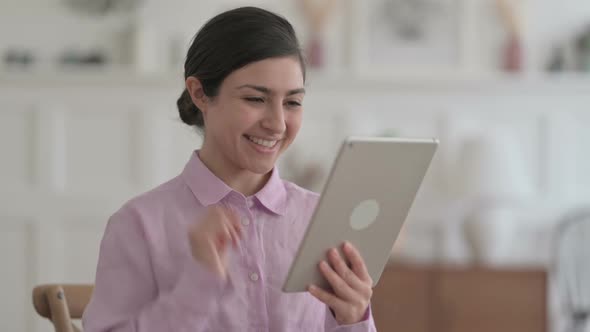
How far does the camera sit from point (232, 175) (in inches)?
61.3

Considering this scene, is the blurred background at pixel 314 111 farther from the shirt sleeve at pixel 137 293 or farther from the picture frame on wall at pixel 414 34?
the shirt sleeve at pixel 137 293

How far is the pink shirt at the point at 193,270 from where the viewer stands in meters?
1.36

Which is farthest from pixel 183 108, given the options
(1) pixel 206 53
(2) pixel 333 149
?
(2) pixel 333 149

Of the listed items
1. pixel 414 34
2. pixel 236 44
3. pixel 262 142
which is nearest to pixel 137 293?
pixel 262 142

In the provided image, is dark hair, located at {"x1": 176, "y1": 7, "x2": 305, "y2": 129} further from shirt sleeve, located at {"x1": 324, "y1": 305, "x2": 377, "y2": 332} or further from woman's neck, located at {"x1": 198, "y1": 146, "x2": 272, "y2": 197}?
shirt sleeve, located at {"x1": 324, "y1": 305, "x2": 377, "y2": 332}

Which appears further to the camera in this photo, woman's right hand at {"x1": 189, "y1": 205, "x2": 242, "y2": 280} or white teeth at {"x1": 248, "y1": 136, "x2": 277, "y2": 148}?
white teeth at {"x1": 248, "y1": 136, "x2": 277, "y2": 148}

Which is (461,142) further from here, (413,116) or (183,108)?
(183,108)

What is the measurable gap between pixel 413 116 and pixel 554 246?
32.4 inches

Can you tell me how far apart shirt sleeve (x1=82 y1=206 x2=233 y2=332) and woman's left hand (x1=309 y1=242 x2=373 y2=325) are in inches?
5.7

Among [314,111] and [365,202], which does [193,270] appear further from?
[314,111]

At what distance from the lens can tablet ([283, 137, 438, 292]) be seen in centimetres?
129

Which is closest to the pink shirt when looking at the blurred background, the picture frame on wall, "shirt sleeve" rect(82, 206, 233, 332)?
"shirt sleeve" rect(82, 206, 233, 332)

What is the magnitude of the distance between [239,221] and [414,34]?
3025 millimetres

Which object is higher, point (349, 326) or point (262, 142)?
point (262, 142)
